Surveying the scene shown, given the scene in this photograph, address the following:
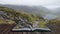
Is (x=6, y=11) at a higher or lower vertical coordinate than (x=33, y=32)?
higher

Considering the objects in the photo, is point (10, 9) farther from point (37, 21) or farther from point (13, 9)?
point (37, 21)

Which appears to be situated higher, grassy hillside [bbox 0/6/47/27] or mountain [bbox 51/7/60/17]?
mountain [bbox 51/7/60/17]

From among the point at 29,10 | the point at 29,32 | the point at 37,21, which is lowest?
the point at 29,32

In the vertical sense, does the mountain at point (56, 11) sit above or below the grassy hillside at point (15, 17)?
above

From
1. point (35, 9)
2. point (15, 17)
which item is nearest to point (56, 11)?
point (35, 9)

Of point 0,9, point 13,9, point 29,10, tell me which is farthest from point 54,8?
point 0,9

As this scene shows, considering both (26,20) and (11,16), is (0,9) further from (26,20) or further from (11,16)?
(26,20)

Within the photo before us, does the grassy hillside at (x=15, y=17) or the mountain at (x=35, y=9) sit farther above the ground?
the mountain at (x=35, y=9)

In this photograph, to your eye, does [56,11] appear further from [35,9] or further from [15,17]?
[15,17]

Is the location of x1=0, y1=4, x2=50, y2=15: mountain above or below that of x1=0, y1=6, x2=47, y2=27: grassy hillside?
above
